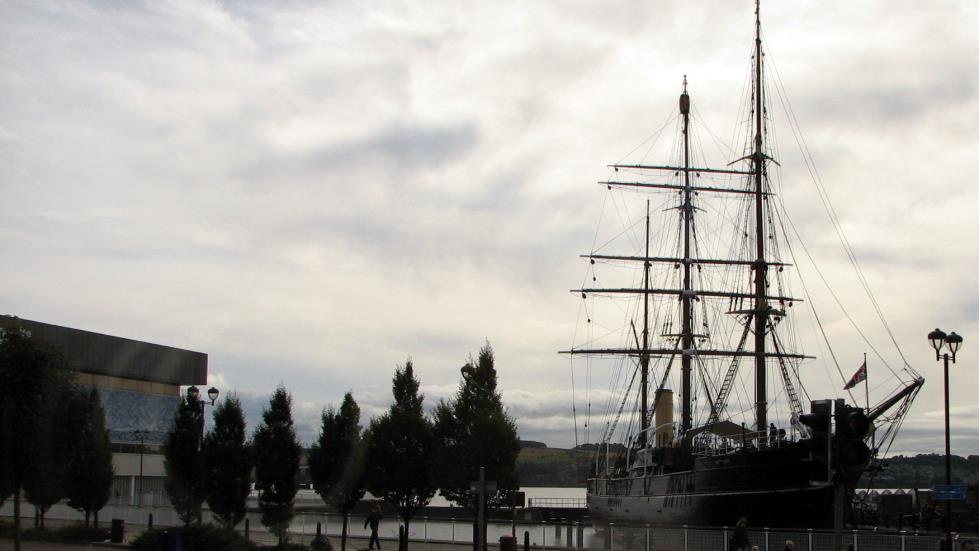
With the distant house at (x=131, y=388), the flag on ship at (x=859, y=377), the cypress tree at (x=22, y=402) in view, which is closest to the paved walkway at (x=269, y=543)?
the cypress tree at (x=22, y=402)

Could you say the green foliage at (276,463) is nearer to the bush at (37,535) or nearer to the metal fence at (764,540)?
the bush at (37,535)

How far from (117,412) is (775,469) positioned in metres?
58.0

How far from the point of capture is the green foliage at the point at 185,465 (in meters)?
36.5

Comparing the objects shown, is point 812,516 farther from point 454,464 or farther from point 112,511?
point 112,511

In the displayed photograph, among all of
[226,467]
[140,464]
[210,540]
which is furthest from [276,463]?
[140,464]

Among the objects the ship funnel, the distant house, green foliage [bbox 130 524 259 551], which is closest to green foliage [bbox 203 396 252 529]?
green foliage [bbox 130 524 259 551]

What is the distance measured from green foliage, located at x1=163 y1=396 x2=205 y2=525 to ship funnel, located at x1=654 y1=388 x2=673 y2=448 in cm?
2746

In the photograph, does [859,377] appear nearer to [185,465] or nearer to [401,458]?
[401,458]

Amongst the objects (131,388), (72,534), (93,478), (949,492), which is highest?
(131,388)

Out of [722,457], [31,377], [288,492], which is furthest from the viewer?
[722,457]

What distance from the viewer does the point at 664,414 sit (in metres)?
59.6

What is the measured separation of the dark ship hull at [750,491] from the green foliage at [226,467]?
18.7 metres

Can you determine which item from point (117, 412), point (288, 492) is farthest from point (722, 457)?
point (117, 412)

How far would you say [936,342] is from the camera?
2289 centimetres
